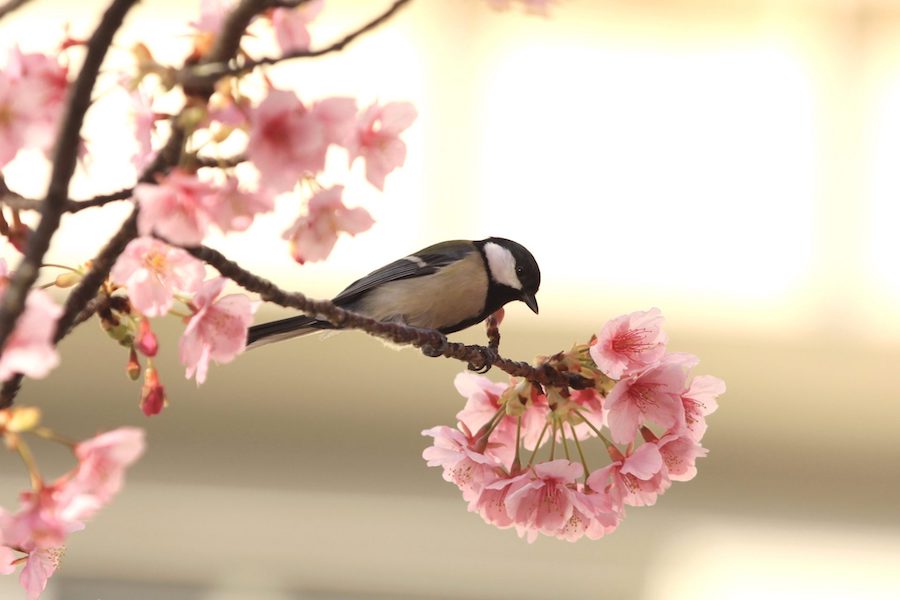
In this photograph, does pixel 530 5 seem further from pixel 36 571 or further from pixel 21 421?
pixel 36 571

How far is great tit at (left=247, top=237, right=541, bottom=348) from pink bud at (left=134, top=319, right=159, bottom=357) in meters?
1.30

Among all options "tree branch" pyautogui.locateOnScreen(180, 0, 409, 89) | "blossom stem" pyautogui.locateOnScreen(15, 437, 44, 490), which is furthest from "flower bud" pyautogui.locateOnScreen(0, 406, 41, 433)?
"tree branch" pyautogui.locateOnScreen(180, 0, 409, 89)

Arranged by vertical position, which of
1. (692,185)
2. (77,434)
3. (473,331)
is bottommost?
(77,434)

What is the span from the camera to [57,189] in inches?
31.3

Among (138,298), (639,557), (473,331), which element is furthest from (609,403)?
(639,557)

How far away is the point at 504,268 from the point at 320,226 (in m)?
1.59

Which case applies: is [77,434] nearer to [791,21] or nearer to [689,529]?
[689,529]

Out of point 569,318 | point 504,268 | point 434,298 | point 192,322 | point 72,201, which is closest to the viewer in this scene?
point 72,201

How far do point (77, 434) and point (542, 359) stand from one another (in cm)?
401

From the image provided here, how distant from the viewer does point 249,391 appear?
514 centimetres

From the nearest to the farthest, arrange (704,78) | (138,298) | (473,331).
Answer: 1. (138,298)
2. (473,331)
3. (704,78)

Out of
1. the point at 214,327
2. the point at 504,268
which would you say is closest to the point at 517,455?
the point at 214,327

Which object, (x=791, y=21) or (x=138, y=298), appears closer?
(x=138, y=298)

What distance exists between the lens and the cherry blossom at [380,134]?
113 cm
